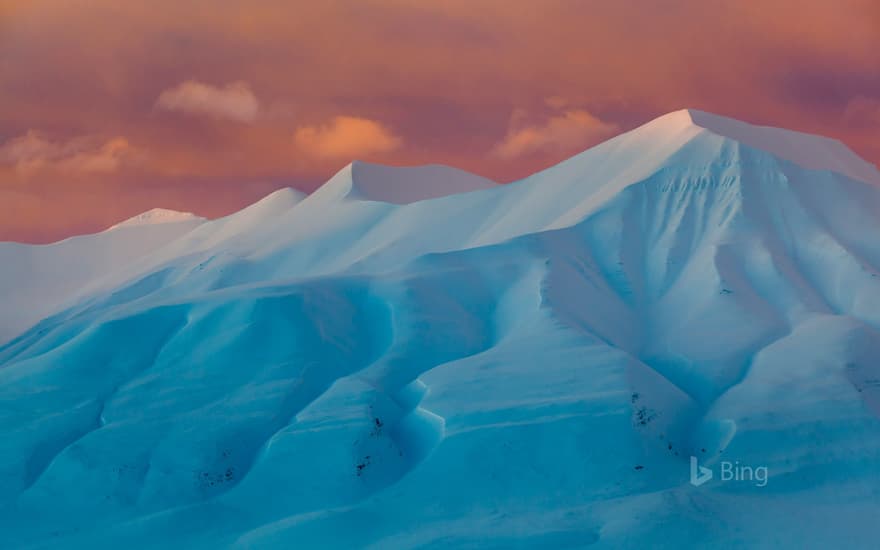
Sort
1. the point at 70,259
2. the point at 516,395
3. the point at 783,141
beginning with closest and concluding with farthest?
the point at 516,395 → the point at 783,141 → the point at 70,259

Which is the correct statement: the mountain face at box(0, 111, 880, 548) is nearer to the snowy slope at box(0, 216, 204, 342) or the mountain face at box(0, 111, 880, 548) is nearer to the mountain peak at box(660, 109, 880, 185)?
the mountain peak at box(660, 109, 880, 185)

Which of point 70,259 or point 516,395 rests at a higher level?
point 70,259

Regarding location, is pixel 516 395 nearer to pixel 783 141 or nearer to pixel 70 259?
pixel 783 141

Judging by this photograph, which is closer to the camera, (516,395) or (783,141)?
(516,395)

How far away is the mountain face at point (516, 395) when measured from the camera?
23.0 m

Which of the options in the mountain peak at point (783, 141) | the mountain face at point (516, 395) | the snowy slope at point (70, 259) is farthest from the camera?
the snowy slope at point (70, 259)

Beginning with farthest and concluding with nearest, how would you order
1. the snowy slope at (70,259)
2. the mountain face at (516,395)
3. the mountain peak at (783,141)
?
the snowy slope at (70,259), the mountain peak at (783,141), the mountain face at (516,395)

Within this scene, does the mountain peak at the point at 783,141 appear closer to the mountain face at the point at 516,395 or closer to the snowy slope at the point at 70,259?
the mountain face at the point at 516,395

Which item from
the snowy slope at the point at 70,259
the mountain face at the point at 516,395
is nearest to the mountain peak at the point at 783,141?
the mountain face at the point at 516,395

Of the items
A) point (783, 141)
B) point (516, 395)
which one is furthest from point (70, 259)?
point (516, 395)

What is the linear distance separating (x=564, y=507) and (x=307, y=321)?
12.7 m

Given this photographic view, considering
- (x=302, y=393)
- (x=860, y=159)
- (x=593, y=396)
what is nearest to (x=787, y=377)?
(x=593, y=396)

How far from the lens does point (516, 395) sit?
26.8 metres

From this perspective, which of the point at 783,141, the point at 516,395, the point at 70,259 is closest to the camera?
the point at 516,395
